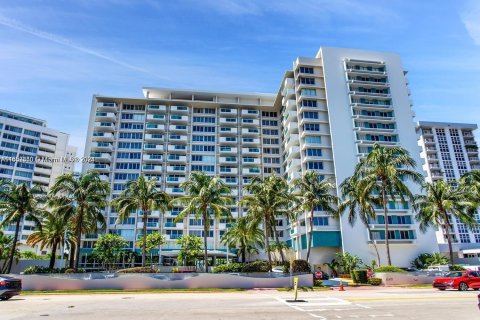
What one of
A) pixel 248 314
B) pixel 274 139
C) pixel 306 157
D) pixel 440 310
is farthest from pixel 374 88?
pixel 248 314

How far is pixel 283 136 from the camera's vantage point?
296 feet

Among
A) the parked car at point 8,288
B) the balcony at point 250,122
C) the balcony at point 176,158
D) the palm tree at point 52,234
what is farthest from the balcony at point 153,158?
the parked car at point 8,288

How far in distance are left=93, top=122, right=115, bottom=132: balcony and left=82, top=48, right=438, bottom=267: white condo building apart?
250 millimetres

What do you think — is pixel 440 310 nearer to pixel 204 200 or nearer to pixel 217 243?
pixel 204 200

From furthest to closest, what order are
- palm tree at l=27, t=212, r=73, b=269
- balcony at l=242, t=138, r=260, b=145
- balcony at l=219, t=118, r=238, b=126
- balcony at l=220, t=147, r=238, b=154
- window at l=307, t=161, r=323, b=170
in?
balcony at l=219, t=118, r=238, b=126 < balcony at l=242, t=138, r=260, b=145 < balcony at l=220, t=147, r=238, b=154 < window at l=307, t=161, r=323, b=170 < palm tree at l=27, t=212, r=73, b=269

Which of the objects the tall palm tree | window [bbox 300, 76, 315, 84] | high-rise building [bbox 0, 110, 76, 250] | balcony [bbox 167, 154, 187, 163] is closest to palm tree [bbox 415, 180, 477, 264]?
the tall palm tree

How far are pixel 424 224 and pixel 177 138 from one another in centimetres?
6270

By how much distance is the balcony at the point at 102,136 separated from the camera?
274 ft

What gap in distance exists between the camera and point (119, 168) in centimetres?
8394

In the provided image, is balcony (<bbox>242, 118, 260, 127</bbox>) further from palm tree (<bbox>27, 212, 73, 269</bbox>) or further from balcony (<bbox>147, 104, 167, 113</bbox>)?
palm tree (<bbox>27, 212, 73, 269</bbox>)

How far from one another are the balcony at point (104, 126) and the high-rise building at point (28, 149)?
23132mm

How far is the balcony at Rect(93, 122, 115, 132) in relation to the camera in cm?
8494

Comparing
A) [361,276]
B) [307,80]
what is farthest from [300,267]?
[307,80]

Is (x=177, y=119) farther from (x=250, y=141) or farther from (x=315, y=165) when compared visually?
(x=315, y=165)
